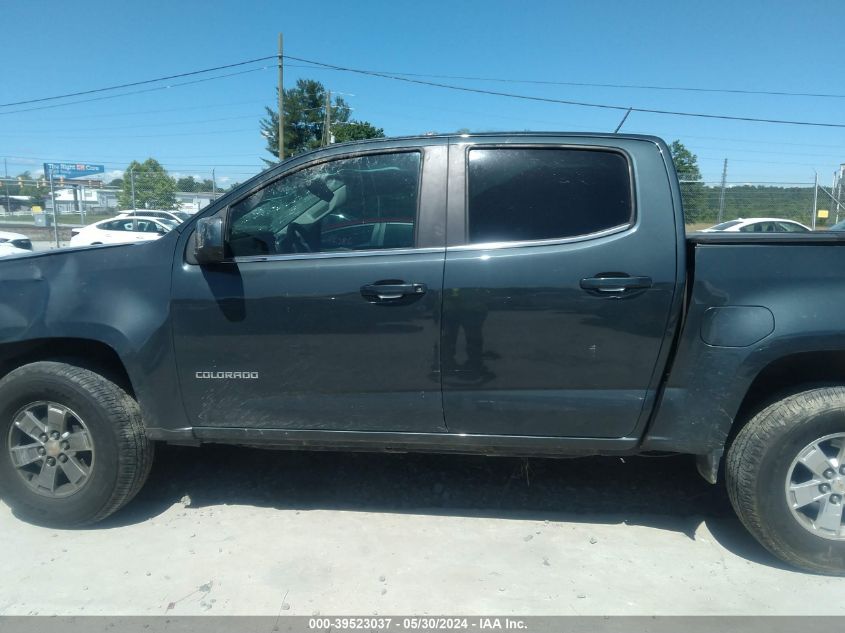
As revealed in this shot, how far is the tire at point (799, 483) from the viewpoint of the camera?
2924 millimetres

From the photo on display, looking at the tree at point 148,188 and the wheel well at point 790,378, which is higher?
the tree at point 148,188

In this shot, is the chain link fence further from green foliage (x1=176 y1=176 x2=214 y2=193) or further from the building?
green foliage (x1=176 y1=176 x2=214 y2=193)

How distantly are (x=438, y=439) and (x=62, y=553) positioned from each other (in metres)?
1.97

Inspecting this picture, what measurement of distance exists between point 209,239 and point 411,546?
183 centimetres

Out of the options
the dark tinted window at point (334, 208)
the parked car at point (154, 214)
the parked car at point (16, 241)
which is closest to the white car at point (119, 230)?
the parked car at point (154, 214)

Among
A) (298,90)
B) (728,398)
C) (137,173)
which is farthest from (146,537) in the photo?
(298,90)

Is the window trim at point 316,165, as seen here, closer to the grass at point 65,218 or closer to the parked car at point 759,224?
the parked car at point 759,224

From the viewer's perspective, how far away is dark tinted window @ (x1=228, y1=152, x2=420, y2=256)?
3.25 metres

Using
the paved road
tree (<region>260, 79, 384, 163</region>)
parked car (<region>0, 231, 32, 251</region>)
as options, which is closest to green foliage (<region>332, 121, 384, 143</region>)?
tree (<region>260, 79, 384, 163</region>)

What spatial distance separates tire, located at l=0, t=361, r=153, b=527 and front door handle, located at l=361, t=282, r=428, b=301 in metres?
1.40

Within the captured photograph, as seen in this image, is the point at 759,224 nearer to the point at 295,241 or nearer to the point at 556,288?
the point at 556,288
